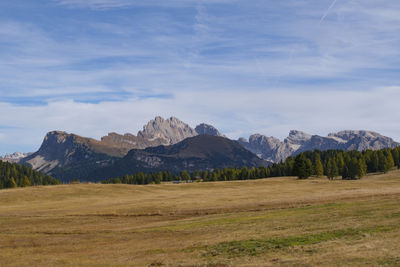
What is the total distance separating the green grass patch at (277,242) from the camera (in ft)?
87.4

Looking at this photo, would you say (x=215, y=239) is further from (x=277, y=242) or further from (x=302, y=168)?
(x=302, y=168)

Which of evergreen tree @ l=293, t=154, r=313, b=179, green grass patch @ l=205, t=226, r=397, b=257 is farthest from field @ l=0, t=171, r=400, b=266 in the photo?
evergreen tree @ l=293, t=154, r=313, b=179

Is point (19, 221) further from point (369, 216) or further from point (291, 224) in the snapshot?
point (369, 216)

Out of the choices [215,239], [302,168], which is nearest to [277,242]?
[215,239]

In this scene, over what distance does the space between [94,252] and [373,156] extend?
158 meters

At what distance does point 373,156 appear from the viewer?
165 metres

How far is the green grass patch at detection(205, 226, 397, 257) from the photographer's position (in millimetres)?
26625

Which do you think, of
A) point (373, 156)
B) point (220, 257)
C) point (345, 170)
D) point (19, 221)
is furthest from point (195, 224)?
point (373, 156)

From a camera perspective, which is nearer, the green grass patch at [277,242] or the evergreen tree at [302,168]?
the green grass patch at [277,242]

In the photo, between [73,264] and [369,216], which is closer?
[73,264]

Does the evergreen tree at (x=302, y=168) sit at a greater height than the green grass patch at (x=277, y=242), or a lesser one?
greater

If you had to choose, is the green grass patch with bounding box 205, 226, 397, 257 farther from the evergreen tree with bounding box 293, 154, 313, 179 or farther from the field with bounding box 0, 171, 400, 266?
→ the evergreen tree with bounding box 293, 154, 313, 179

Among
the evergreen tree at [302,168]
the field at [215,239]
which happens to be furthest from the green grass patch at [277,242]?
the evergreen tree at [302,168]

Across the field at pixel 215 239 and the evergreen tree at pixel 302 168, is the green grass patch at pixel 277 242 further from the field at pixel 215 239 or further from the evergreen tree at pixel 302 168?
the evergreen tree at pixel 302 168
